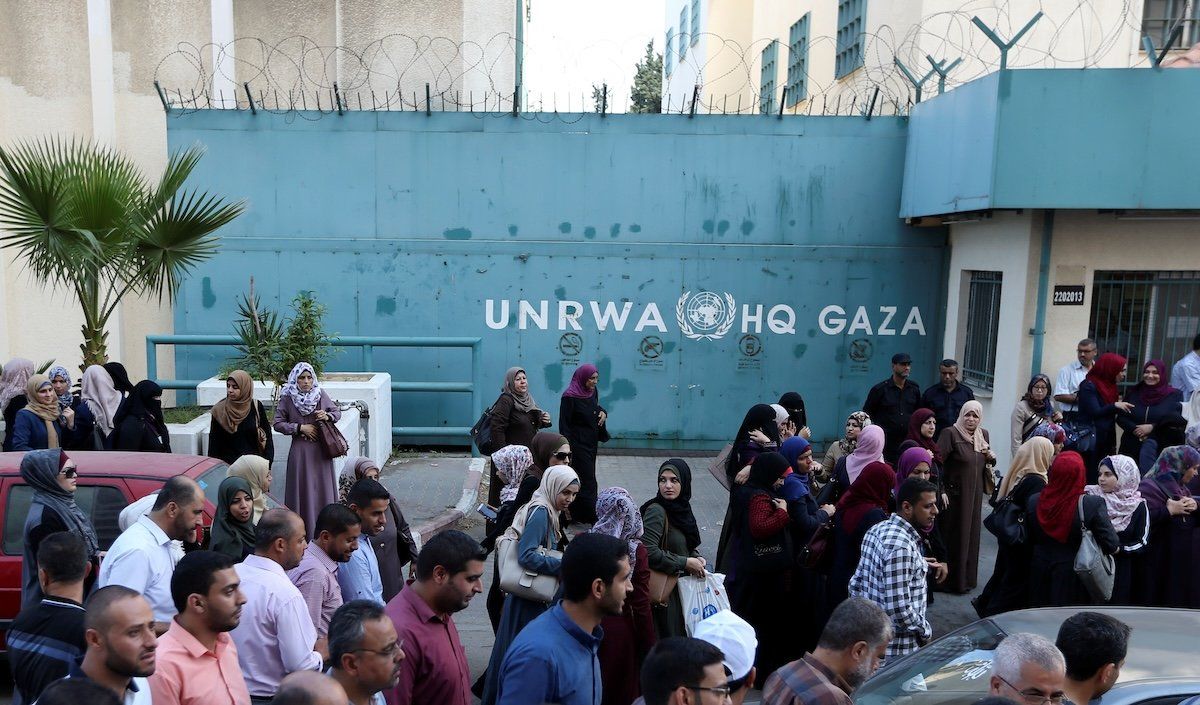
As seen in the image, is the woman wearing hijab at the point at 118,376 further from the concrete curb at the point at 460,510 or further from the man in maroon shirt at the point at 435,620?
the man in maroon shirt at the point at 435,620

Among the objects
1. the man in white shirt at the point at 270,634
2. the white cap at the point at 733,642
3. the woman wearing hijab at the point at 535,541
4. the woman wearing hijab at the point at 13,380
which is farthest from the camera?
the woman wearing hijab at the point at 13,380

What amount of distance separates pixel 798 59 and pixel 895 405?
34.5ft

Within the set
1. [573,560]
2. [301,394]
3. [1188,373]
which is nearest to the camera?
[573,560]

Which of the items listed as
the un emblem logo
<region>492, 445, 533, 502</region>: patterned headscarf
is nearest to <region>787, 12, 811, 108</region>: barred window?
the un emblem logo

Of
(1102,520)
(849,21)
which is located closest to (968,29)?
(849,21)

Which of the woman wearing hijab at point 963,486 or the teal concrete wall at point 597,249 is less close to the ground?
the teal concrete wall at point 597,249

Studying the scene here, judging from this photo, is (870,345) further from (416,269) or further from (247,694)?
(247,694)

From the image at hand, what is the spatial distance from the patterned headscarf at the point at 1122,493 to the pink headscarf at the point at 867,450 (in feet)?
4.16

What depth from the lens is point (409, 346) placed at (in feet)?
36.2

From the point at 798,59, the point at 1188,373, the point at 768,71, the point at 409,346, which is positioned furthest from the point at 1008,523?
the point at 768,71

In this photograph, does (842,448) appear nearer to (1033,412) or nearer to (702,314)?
(1033,412)

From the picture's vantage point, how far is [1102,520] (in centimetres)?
538

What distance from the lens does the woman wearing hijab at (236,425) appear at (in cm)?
677

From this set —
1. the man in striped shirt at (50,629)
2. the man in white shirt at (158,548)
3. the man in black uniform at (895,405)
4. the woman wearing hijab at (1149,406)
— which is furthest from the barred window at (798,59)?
the man in striped shirt at (50,629)
